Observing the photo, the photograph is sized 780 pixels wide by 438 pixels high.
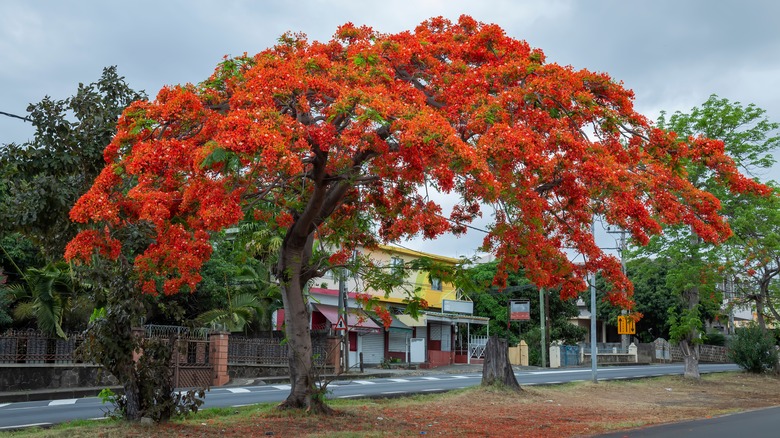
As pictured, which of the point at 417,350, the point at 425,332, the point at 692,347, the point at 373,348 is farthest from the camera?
the point at 425,332

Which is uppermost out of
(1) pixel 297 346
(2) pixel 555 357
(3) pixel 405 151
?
(3) pixel 405 151

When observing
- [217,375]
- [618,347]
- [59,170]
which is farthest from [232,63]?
[618,347]

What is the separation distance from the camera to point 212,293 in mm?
Answer: 27562

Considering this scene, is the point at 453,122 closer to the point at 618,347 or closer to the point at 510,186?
the point at 510,186

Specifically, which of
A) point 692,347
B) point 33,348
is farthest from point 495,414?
point 692,347

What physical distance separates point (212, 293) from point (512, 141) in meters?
20.4

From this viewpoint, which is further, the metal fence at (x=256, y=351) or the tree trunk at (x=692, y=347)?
the metal fence at (x=256, y=351)

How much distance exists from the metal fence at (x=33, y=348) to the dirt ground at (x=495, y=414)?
10.9 m

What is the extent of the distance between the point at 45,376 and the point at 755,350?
2708 centimetres

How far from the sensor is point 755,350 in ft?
100

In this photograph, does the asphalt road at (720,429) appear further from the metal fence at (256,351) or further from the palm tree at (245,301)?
the palm tree at (245,301)

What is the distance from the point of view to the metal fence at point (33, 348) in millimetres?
20766

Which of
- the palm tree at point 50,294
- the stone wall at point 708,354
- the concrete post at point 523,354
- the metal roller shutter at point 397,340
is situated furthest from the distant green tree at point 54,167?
the stone wall at point 708,354

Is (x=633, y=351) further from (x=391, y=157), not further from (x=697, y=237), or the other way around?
(x=391, y=157)
